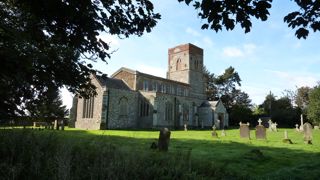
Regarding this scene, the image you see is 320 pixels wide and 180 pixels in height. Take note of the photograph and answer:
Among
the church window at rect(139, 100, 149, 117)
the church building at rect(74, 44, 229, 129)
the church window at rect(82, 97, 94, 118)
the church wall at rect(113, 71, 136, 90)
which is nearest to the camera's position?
the church building at rect(74, 44, 229, 129)

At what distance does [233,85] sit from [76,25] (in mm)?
66855

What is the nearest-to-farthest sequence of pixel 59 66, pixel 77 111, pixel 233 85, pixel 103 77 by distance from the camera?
pixel 59 66 < pixel 103 77 < pixel 77 111 < pixel 233 85

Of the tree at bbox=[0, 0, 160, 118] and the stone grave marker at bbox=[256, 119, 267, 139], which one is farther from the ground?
the tree at bbox=[0, 0, 160, 118]

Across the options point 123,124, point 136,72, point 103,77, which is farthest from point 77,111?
point 103,77

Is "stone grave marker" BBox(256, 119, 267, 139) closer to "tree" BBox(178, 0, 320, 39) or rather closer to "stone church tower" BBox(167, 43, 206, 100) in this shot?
"tree" BBox(178, 0, 320, 39)

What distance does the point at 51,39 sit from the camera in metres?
7.08

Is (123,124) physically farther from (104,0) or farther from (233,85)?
(233,85)

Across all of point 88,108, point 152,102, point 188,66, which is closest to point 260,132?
point 152,102

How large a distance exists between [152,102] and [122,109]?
13.4ft

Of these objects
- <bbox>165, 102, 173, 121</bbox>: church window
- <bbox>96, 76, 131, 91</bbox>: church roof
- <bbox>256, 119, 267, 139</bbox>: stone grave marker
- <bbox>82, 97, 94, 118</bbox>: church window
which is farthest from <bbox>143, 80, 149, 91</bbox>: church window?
<bbox>256, 119, 267, 139</bbox>: stone grave marker

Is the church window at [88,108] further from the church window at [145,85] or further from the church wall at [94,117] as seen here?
the church window at [145,85]

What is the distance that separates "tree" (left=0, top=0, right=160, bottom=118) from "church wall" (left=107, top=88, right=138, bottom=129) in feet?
95.0

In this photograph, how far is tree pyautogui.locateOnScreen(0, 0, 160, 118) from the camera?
5957 mm

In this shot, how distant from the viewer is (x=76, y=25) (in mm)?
6590
